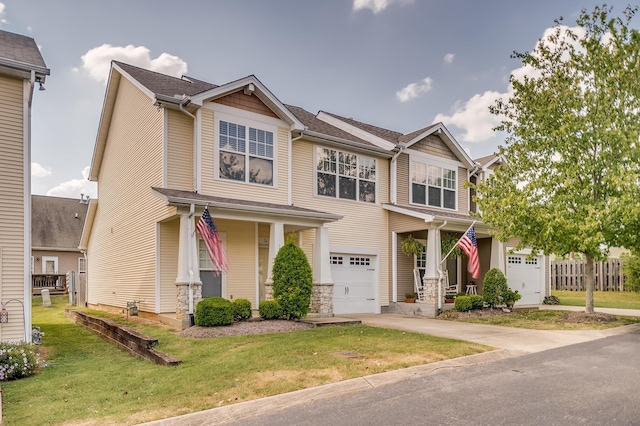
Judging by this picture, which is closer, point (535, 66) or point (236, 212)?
point (236, 212)

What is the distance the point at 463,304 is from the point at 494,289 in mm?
1779

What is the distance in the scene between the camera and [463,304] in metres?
16.3

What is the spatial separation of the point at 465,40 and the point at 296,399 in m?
16.3

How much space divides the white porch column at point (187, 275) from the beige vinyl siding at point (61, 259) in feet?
82.3

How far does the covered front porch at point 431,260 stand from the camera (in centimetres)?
1655

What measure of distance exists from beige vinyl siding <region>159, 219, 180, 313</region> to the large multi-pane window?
222 centimetres

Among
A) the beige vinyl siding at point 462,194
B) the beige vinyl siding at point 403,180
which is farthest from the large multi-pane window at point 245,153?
the beige vinyl siding at point 462,194

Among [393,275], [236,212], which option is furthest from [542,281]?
[236,212]

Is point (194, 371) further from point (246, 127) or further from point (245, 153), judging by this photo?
point (246, 127)

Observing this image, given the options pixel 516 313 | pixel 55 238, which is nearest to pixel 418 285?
pixel 516 313

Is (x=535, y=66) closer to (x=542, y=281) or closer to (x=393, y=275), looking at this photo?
(x=393, y=275)

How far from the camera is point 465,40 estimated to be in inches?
723

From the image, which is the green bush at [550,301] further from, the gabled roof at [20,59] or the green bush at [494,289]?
the gabled roof at [20,59]

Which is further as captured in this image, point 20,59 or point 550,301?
point 550,301
